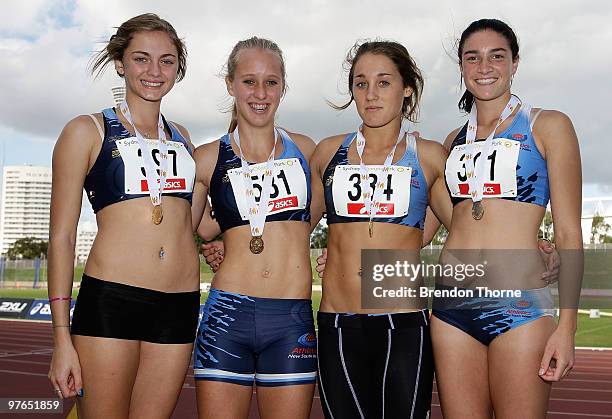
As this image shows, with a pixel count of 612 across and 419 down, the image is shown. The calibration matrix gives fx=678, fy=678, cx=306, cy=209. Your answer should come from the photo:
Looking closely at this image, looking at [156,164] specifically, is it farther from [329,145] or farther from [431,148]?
[431,148]

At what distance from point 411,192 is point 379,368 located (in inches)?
34.2

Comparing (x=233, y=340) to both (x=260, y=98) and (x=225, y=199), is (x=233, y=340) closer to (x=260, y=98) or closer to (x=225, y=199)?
(x=225, y=199)

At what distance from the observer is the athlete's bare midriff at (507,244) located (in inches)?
119

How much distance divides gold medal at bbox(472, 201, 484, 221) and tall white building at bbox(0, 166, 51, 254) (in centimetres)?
16138

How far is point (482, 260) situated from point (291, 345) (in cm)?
100

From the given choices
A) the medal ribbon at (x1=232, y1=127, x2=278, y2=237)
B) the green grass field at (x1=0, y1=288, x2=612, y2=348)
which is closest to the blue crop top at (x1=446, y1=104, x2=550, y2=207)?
the medal ribbon at (x1=232, y1=127, x2=278, y2=237)

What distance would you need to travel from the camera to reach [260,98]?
346 centimetres

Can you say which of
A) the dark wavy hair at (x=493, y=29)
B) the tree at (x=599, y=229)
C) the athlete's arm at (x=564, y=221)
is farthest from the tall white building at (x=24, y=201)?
the athlete's arm at (x=564, y=221)

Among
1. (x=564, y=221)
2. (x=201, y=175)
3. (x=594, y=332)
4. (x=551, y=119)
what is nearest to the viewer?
(x=564, y=221)

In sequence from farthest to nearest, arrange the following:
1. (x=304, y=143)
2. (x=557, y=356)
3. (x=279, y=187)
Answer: (x=304, y=143) < (x=279, y=187) < (x=557, y=356)

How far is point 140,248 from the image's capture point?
10.3 ft

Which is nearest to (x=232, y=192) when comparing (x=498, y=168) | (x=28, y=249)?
(x=498, y=168)

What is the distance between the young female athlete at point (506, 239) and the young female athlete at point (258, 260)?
0.70 m

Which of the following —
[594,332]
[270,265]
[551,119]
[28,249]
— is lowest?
[28,249]
